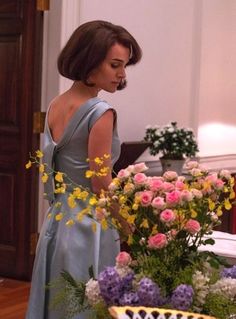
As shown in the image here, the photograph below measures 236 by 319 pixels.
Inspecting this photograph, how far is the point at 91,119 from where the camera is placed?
2.19m

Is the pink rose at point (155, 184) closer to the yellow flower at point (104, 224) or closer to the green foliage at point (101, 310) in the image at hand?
the yellow flower at point (104, 224)

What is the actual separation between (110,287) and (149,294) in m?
0.10

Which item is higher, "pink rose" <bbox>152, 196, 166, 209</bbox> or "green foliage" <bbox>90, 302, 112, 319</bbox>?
"pink rose" <bbox>152, 196, 166, 209</bbox>

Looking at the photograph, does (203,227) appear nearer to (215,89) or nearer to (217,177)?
(217,177)

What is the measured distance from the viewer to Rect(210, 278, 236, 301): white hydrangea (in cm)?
132

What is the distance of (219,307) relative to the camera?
130cm

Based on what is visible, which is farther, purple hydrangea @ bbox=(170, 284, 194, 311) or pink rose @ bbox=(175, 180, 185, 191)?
pink rose @ bbox=(175, 180, 185, 191)

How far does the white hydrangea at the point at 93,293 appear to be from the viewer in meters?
1.35

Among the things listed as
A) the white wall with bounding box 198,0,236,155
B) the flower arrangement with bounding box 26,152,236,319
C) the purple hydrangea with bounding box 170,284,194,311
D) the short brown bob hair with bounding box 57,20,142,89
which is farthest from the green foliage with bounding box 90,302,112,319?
the white wall with bounding box 198,0,236,155

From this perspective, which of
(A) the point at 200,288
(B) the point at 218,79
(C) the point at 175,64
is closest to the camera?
(A) the point at 200,288

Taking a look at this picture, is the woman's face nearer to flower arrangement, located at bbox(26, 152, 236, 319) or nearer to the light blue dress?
the light blue dress

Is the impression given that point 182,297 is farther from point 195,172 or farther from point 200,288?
point 195,172

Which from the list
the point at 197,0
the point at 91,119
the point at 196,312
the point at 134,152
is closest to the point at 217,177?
the point at 196,312

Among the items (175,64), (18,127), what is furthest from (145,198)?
(175,64)
